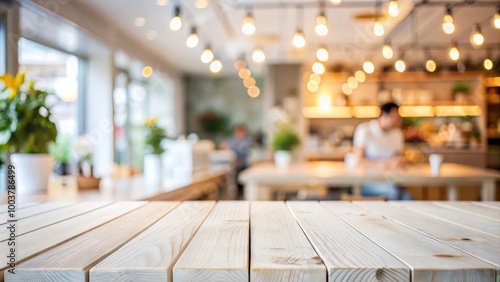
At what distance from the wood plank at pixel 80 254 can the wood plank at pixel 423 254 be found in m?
0.56

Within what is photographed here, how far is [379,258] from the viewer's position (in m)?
0.94

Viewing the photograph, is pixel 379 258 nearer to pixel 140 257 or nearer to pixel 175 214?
pixel 140 257

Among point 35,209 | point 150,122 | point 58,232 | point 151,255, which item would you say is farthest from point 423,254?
point 150,122

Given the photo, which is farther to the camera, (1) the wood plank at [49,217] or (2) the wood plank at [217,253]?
(1) the wood plank at [49,217]

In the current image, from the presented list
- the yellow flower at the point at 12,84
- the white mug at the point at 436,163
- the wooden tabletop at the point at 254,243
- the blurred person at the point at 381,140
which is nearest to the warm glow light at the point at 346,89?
the blurred person at the point at 381,140

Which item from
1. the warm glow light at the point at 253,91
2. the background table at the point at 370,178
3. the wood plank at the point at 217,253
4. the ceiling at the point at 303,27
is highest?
the ceiling at the point at 303,27

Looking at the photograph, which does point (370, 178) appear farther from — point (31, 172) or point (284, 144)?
point (31, 172)

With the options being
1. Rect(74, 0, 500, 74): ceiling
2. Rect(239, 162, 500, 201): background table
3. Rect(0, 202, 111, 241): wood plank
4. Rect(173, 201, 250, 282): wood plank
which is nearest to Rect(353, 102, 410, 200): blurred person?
Rect(239, 162, 500, 201): background table

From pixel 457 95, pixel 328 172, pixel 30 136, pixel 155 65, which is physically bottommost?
pixel 328 172

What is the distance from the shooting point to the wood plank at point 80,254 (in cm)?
88

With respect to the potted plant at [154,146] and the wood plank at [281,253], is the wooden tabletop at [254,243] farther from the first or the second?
the potted plant at [154,146]

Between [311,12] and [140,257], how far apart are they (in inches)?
256

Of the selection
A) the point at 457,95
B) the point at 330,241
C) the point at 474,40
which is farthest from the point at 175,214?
the point at 457,95

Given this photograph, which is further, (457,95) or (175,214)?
(457,95)
